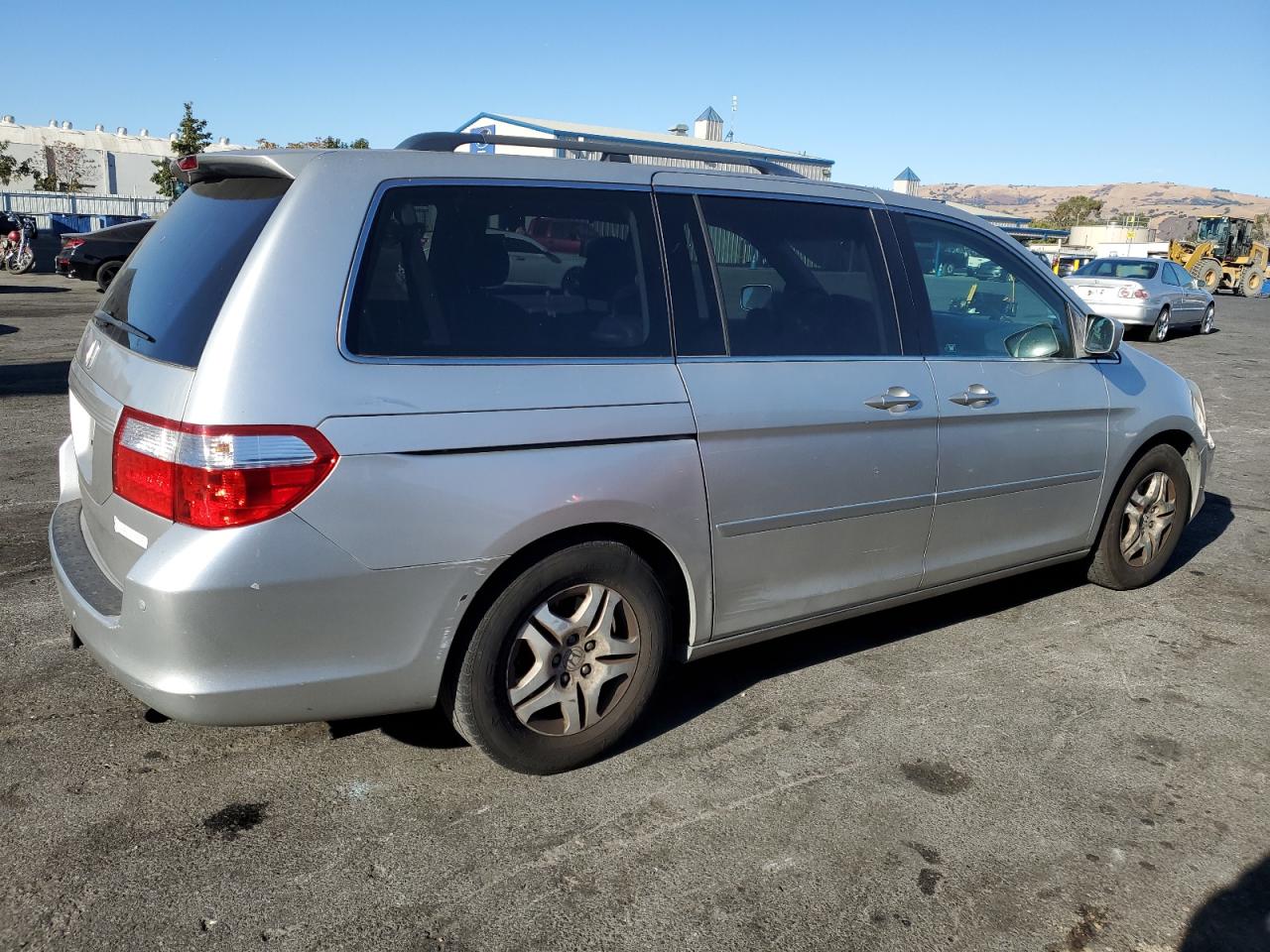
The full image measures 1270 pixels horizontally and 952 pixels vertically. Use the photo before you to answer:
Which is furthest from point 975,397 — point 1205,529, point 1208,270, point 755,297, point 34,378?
point 1208,270

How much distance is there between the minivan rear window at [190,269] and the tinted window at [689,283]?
1.20 m

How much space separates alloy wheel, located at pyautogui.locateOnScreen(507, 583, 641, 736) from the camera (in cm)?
313

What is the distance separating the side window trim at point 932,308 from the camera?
13.4ft

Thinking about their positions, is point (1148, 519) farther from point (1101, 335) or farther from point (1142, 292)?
point (1142, 292)

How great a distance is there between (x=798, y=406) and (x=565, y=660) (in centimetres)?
115

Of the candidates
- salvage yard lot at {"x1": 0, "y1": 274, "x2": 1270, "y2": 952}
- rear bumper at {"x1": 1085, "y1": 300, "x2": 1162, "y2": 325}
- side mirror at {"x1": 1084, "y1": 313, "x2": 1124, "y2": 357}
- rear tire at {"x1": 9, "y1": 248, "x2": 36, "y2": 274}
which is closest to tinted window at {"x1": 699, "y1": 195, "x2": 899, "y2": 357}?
side mirror at {"x1": 1084, "y1": 313, "x2": 1124, "y2": 357}

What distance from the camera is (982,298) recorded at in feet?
14.6

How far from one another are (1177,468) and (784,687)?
256 cm

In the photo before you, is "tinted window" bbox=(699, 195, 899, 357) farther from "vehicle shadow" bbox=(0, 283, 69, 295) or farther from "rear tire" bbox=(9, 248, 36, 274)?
"rear tire" bbox=(9, 248, 36, 274)

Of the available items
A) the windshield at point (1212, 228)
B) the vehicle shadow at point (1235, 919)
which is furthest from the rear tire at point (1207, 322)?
the vehicle shadow at point (1235, 919)

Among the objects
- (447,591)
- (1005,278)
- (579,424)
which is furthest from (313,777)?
(1005,278)

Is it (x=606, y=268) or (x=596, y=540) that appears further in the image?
(x=606, y=268)

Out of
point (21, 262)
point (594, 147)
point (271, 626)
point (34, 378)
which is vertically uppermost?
point (594, 147)

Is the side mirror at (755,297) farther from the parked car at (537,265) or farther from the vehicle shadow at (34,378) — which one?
the vehicle shadow at (34,378)
